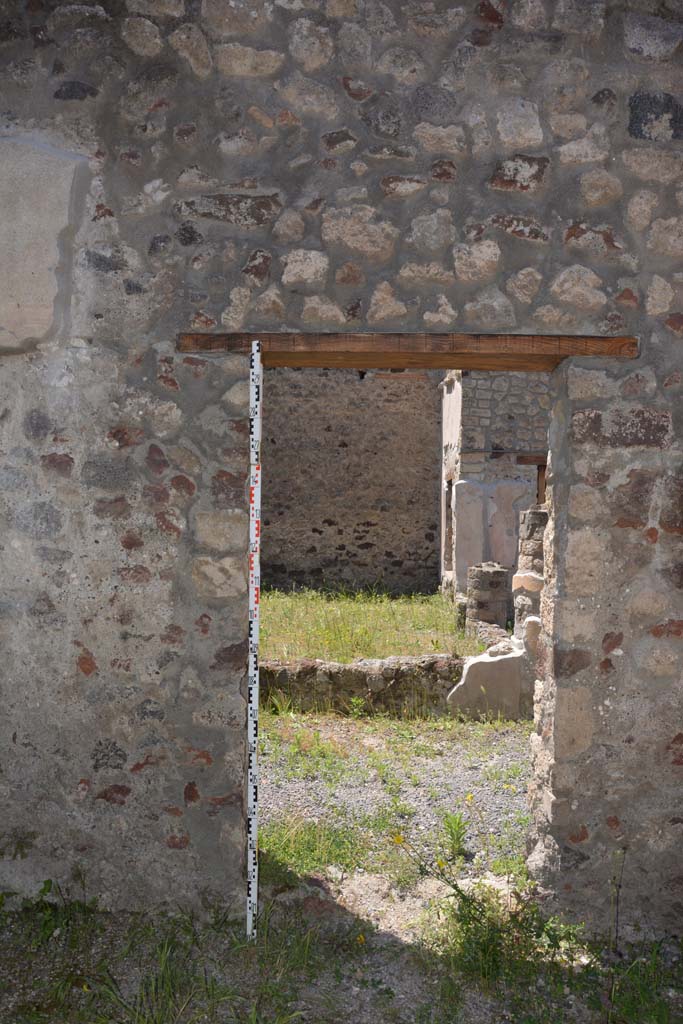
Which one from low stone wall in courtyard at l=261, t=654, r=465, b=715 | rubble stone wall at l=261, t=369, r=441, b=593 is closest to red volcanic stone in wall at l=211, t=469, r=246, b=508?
low stone wall in courtyard at l=261, t=654, r=465, b=715

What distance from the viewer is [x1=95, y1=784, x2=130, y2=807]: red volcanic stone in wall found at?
3049mm

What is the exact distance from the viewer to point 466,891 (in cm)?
331

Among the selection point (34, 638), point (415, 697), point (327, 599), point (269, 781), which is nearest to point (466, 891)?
point (269, 781)

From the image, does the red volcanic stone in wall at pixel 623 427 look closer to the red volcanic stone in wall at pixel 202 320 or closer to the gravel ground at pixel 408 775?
the red volcanic stone in wall at pixel 202 320

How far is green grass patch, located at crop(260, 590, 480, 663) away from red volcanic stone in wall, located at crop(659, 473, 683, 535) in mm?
4104

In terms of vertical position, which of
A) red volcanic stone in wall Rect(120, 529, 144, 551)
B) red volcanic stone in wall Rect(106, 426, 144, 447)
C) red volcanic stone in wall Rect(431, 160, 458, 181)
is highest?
red volcanic stone in wall Rect(431, 160, 458, 181)

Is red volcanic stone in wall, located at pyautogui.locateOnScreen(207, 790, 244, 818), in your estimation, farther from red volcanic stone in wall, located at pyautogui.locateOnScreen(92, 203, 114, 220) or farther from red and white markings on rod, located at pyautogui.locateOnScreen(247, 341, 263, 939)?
red volcanic stone in wall, located at pyautogui.locateOnScreen(92, 203, 114, 220)

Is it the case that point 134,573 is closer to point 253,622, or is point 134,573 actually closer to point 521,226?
point 253,622

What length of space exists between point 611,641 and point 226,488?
1552mm

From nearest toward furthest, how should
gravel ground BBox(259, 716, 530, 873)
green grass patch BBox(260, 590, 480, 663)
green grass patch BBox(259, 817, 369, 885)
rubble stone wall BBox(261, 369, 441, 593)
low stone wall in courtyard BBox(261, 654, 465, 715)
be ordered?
green grass patch BBox(259, 817, 369, 885), gravel ground BBox(259, 716, 530, 873), low stone wall in courtyard BBox(261, 654, 465, 715), green grass patch BBox(260, 590, 480, 663), rubble stone wall BBox(261, 369, 441, 593)

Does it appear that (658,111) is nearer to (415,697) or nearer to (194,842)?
(194,842)

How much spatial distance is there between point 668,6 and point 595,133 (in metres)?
0.56

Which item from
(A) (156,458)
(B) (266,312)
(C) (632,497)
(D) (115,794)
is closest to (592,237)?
(C) (632,497)

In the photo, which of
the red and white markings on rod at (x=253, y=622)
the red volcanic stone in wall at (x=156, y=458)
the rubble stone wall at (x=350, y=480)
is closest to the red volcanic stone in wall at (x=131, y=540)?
the red volcanic stone in wall at (x=156, y=458)
